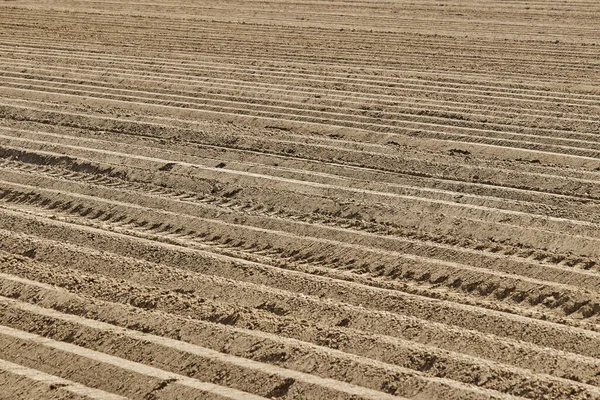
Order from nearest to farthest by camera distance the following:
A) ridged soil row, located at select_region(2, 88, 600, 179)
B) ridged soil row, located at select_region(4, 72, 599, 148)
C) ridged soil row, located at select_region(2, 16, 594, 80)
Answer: ridged soil row, located at select_region(2, 88, 600, 179), ridged soil row, located at select_region(4, 72, 599, 148), ridged soil row, located at select_region(2, 16, 594, 80)

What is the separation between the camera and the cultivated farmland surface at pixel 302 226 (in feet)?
15.3

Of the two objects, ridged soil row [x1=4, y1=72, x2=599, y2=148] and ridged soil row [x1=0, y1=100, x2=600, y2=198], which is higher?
ridged soil row [x1=4, y1=72, x2=599, y2=148]

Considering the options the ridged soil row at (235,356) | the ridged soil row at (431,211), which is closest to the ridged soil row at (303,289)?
the ridged soil row at (235,356)

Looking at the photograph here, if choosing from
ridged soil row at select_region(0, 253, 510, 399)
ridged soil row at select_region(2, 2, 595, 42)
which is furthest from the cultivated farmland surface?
ridged soil row at select_region(2, 2, 595, 42)

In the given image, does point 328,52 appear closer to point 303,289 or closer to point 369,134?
point 369,134

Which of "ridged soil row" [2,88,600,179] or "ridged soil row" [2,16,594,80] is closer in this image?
"ridged soil row" [2,88,600,179]

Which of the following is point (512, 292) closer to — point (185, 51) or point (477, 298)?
point (477, 298)

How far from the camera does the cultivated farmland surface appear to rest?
15.3 ft

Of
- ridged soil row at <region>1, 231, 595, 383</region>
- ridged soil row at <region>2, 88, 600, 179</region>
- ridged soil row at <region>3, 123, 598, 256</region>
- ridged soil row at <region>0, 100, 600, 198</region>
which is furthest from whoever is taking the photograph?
ridged soil row at <region>2, 88, 600, 179</region>

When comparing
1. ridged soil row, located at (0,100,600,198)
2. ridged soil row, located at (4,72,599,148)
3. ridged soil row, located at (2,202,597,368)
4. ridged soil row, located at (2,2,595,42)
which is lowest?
ridged soil row, located at (2,202,597,368)

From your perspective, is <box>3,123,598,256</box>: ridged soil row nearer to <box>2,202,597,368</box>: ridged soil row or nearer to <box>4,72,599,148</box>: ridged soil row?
<box>2,202,597,368</box>: ridged soil row

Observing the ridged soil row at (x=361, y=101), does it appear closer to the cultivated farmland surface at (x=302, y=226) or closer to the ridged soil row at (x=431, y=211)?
the cultivated farmland surface at (x=302, y=226)

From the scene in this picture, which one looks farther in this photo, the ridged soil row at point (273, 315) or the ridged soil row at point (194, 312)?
the ridged soil row at point (273, 315)

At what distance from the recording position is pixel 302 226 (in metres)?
6.48
